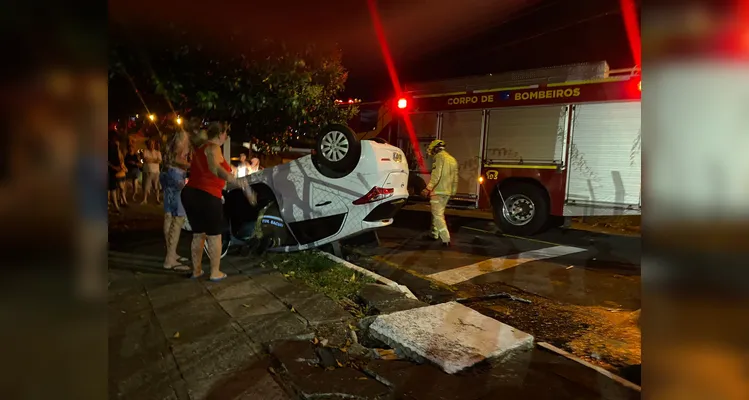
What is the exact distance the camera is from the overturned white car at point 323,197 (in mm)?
5293

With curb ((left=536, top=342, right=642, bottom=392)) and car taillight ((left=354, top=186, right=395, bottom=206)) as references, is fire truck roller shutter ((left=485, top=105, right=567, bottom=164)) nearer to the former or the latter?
car taillight ((left=354, top=186, right=395, bottom=206))

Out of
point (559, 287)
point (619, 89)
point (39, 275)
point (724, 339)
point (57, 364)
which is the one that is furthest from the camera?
point (619, 89)

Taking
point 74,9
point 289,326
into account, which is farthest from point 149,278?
point 74,9

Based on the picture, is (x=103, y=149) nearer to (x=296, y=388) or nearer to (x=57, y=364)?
(x=57, y=364)

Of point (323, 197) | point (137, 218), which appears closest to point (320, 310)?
point (323, 197)

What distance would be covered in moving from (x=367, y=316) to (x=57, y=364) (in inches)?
109

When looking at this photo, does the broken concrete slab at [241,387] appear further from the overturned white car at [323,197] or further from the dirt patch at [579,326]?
the overturned white car at [323,197]

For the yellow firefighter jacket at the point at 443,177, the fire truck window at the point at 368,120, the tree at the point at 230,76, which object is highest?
the fire truck window at the point at 368,120

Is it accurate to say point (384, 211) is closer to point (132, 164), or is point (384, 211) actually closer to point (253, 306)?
point (253, 306)

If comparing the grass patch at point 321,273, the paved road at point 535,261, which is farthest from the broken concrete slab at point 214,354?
the paved road at point 535,261

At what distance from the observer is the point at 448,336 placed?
11.3 feet

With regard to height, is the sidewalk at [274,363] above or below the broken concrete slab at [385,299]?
below

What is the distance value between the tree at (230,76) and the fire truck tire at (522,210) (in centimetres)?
467

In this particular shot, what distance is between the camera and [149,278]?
479cm
